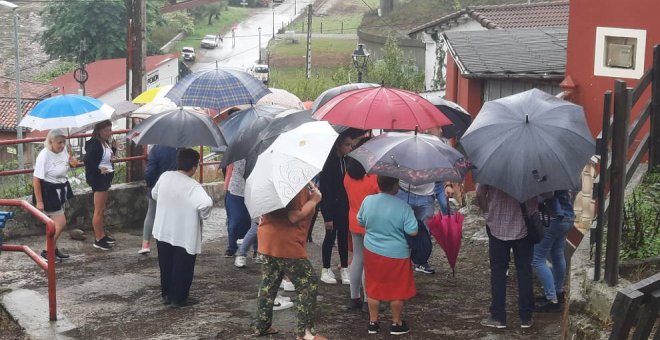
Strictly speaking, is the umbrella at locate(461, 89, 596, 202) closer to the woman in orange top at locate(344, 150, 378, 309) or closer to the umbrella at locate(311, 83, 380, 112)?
the woman in orange top at locate(344, 150, 378, 309)

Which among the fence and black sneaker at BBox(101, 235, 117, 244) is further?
black sneaker at BBox(101, 235, 117, 244)

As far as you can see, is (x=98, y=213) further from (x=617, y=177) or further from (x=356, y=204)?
(x=617, y=177)

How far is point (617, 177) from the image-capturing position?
6.56 m

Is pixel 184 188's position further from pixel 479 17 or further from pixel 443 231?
pixel 479 17

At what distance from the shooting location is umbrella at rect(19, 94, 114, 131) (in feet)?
34.3

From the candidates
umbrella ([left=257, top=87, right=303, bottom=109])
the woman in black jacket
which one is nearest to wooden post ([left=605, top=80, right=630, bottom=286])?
umbrella ([left=257, top=87, right=303, bottom=109])

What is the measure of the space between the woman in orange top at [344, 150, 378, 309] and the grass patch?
68.7 metres

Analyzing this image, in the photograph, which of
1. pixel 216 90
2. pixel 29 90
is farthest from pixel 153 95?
pixel 29 90

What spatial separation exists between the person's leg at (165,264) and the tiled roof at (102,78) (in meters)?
45.3

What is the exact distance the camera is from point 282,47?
75.8 m

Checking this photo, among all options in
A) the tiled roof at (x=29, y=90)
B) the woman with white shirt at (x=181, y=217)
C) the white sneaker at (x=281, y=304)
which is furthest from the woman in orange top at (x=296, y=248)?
the tiled roof at (x=29, y=90)

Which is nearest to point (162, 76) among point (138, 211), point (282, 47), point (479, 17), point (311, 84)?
point (311, 84)

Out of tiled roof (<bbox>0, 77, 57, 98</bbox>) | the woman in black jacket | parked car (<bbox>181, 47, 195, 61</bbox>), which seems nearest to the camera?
the woman in black jacket

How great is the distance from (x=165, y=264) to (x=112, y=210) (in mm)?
3815
